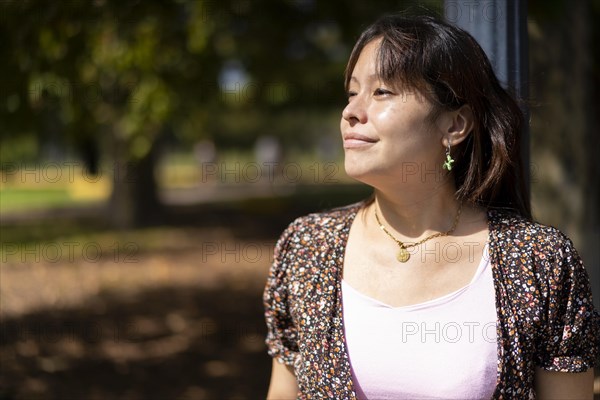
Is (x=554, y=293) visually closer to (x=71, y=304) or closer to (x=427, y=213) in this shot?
(x=427, y=213)

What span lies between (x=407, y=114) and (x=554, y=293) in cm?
57

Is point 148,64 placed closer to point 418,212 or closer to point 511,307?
point 418,212

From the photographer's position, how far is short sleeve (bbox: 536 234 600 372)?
1.86 metres

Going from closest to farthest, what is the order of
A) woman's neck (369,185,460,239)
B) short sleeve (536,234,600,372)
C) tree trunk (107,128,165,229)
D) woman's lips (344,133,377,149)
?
short sleeve (536,234,600,372) < woman's lips (344,133,377,149) < woman's neck (369,185,460,239) < tree trunk (107,128,165,229)

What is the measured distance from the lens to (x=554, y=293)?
6.07 feet

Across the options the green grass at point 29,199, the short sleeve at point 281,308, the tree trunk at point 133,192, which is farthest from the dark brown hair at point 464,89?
the green grass at point 29,199

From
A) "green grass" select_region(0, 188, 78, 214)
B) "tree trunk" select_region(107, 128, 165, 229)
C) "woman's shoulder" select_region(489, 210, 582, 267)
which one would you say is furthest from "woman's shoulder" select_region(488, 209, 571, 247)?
"green grass" select_region(0, 188, 78, 214)

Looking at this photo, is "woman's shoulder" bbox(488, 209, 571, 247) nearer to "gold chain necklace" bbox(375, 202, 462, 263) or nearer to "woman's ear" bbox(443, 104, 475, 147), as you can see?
"gold chain necklace" bbox(375, 202, 462, 263)

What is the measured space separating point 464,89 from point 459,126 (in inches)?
4.5

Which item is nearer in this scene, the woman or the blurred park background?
the woman

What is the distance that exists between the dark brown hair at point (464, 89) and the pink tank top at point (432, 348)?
0.89 ft

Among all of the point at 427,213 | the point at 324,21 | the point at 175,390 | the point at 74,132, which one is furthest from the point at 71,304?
the point at 427,213

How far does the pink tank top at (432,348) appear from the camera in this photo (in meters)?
1.89

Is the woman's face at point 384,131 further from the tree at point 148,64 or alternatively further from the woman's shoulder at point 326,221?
the tree at point 148,64
